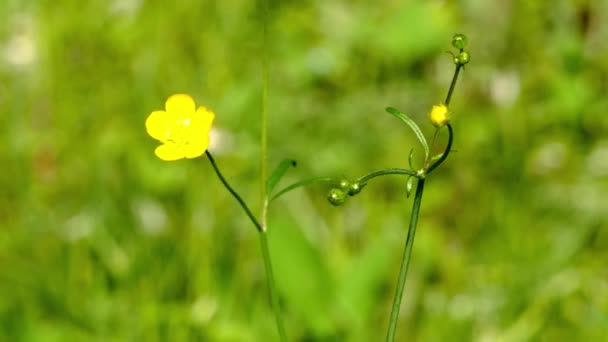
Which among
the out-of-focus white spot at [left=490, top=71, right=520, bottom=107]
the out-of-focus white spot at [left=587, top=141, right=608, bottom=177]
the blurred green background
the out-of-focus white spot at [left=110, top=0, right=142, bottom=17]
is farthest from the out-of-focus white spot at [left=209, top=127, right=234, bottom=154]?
the out-of-focus white spot at [left=587, top=141, right=608, bottom=177]

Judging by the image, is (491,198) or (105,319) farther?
(491,198)

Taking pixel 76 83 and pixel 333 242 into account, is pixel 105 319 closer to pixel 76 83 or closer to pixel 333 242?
pixel 333 242

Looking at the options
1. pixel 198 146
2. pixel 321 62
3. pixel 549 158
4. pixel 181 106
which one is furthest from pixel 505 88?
pixel 198 146

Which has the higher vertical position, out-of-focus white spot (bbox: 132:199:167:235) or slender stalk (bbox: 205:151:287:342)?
out-of-focus white spot (bbox: 132:199:167:235)

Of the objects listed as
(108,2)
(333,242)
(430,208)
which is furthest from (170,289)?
(108,2)

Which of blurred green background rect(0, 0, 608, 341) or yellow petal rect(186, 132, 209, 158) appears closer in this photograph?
yellow petal rect(186, 132, 209, 158)

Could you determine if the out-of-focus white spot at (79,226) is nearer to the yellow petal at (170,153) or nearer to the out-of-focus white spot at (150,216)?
the out-of-focus white spot at (150,216)

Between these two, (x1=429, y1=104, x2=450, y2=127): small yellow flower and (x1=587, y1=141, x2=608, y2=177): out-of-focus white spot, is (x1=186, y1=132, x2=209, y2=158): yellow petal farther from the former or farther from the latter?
(x1=587, y1=141, x2=608, y2=177): out-of-focus white spot
